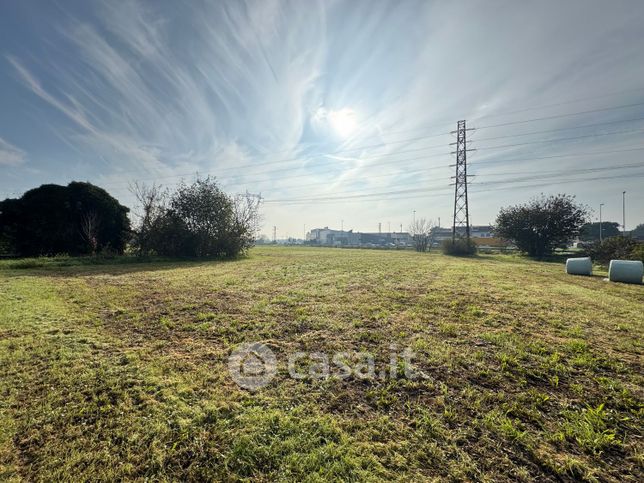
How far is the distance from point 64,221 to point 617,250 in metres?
34.1

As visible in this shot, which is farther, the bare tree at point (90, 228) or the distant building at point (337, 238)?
the distant building at point (337, 238)

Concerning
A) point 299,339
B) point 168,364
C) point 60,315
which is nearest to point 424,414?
point 299,339

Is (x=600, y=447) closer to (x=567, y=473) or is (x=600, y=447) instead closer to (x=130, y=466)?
(x=567, y=473)

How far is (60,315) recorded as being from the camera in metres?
5.26

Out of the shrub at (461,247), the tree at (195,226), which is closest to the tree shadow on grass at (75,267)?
the tree at (195,226)

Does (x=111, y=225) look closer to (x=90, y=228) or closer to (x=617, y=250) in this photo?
(x=90, y=228)

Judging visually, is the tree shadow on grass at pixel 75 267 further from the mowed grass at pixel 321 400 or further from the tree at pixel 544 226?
the tree at pixel 544 226

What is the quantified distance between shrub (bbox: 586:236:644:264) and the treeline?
24.6m

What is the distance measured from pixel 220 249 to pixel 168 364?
17.7 m

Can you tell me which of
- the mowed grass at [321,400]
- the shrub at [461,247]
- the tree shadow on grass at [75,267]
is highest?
the shrub at [461,247]

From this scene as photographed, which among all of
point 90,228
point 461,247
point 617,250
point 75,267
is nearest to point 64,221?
point 90,228

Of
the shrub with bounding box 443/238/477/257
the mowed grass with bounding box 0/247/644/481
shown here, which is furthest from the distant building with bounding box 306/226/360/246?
the mowed grass with bounding box 0/247/644/481

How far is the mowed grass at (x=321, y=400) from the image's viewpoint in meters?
1.96

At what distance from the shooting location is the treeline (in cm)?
1569
